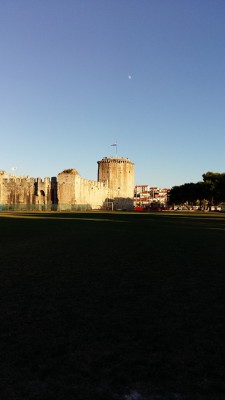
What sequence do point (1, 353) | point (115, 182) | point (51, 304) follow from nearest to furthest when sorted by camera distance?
point (1, 353)
point (51, 304)
point (115, 182)

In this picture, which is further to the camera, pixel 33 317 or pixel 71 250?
pixel 71 250

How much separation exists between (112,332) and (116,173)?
116472 mm

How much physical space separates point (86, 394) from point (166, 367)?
895 mm

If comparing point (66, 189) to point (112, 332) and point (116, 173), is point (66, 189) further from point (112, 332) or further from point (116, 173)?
point (112, 332)

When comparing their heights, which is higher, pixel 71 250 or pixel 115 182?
pixel 115 182

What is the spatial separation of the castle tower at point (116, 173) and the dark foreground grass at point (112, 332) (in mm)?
110845

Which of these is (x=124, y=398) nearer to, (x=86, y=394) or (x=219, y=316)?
(x=86, y=394)

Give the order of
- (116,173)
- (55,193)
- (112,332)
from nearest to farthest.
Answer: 1. (112,332)
2. (55,193)
3. (116,173)

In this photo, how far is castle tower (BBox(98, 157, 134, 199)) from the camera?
4732 inches

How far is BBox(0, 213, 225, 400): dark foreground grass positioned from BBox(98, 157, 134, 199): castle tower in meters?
111

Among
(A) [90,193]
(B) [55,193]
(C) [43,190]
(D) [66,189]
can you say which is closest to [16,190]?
(C) [43,190]

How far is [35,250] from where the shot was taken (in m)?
12.8

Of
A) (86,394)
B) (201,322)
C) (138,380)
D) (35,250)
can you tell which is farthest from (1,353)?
(35,250)

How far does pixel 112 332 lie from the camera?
466cm
